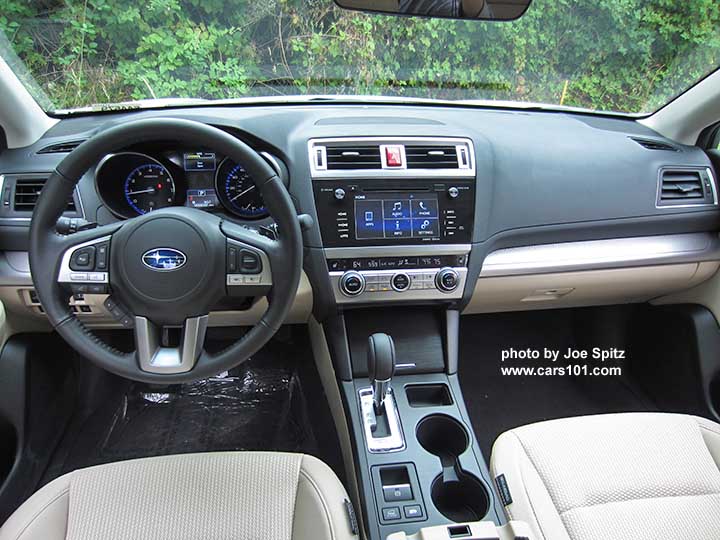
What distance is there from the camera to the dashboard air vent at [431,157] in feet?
5.79

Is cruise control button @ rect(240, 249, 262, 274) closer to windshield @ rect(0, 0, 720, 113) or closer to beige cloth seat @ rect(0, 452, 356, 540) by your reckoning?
beige cloth seat @ rect(0, 452, 356, 540)

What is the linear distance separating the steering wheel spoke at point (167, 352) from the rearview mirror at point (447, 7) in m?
0.99

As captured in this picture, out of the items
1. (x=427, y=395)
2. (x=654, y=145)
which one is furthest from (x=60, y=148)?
(x=654, y=145)

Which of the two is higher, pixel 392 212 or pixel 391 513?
pixel 392 212

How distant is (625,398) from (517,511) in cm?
138

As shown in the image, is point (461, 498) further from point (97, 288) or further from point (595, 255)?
point (97, 288)

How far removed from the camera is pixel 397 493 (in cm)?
153

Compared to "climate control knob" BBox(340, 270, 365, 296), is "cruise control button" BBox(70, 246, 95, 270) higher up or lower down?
higher up

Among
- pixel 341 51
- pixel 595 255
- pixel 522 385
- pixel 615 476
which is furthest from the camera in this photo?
pixel 522 385

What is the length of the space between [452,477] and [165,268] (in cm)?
98

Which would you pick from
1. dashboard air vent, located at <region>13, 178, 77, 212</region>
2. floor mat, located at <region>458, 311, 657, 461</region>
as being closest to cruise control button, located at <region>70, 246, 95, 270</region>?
dashboard air vent, located at <region>13, 178, 77, 212</region>

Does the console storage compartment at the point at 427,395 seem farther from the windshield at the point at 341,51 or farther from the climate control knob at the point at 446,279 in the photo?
the windshield at the point at 341,51

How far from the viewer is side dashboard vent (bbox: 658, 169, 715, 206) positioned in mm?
1974

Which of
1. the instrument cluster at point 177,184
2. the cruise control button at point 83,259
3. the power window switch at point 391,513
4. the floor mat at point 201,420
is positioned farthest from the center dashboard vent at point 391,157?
the floor mat at point 201,420
